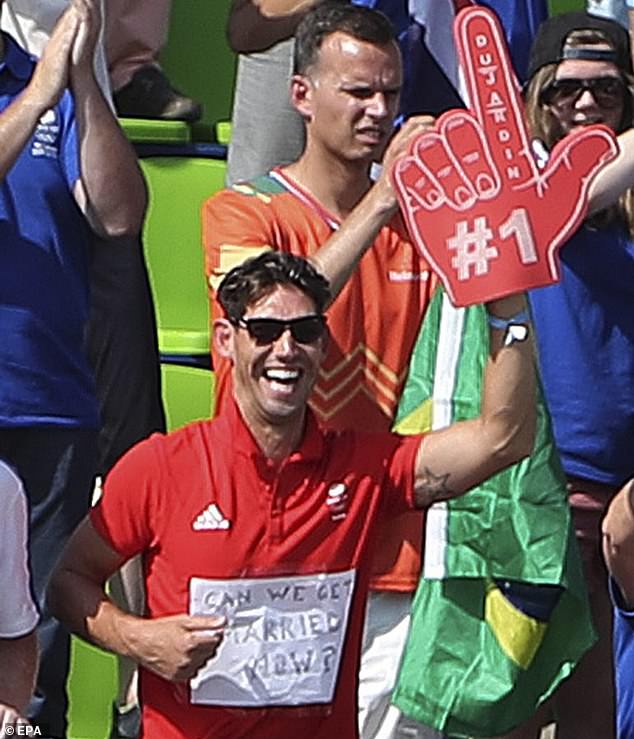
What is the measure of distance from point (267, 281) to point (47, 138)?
884mm

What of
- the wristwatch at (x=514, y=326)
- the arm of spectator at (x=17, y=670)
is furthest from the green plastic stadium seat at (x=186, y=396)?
the arm of spectator at (x=17, y=670)

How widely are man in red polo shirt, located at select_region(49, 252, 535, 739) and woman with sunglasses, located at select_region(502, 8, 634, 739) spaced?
90 centimetres

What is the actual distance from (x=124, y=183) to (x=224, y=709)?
1248mm

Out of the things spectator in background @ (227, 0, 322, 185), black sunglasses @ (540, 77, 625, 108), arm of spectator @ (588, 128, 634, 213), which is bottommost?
spectator in background @ (227, 0, 322, 185)

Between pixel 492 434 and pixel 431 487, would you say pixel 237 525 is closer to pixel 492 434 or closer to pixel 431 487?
pixel 431 487

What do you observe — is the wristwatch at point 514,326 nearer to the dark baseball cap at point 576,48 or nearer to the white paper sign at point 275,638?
the white paper sign at point 275,638

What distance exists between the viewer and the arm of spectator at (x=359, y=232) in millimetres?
5262

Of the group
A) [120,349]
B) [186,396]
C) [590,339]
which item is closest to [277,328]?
[590,339]

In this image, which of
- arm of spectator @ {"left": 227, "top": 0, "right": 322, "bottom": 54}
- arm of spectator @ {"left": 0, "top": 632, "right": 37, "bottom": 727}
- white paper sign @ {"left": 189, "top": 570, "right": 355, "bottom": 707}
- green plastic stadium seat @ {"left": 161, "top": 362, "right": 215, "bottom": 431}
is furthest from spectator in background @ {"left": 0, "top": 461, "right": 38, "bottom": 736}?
green plastic stadium seat @ {"left": 161, "top": 362, "right": 215, "bottom": 431}

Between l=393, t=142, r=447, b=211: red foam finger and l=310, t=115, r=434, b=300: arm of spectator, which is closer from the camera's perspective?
l=393, t=142, r=447, b=211: red foam finger

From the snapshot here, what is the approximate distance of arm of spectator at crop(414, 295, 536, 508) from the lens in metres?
4.85

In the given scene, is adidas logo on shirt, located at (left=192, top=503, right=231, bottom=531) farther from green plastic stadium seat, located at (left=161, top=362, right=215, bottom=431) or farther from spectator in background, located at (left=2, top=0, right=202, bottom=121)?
green plastic stadium seat, located at (left=161, top=362, right=215, bottom=431)

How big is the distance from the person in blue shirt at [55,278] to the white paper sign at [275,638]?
0.76 m

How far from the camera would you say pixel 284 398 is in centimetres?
489
